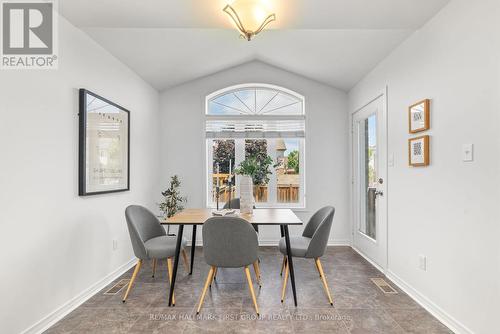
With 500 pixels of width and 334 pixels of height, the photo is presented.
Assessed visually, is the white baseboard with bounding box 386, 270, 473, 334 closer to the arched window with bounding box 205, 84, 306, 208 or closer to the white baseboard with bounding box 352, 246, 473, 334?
the white baseboard with bounding box 352, 246, 473, 334

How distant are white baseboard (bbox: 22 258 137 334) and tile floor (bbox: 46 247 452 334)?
0.15ft

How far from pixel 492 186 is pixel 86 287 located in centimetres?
332

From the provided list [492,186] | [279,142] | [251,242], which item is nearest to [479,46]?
[492,186]

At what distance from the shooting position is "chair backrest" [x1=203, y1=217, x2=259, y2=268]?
219 centimetres

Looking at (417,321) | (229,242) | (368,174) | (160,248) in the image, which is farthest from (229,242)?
(368,174)

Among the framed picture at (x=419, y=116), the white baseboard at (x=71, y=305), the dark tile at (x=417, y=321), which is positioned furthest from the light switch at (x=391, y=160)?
the white baseboard at (x=71, y=305)

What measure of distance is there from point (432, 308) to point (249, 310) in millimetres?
1526

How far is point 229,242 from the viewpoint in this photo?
2.22 meters

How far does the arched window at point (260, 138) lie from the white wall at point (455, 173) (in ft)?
6.15

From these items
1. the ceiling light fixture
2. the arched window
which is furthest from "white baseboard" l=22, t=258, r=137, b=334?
the ceiling light fixture

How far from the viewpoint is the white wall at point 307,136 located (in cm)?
445

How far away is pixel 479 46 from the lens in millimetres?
1858

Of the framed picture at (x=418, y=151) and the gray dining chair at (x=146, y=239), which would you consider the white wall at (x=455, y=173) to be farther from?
the gray dining chair at (x=146, y=239)

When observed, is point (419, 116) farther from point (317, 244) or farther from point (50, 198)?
point (50, 198)
